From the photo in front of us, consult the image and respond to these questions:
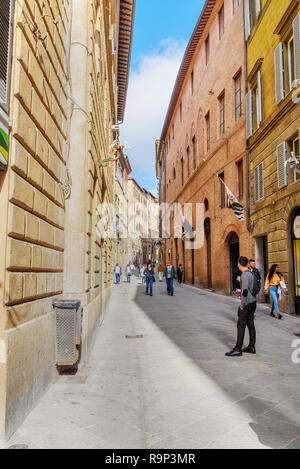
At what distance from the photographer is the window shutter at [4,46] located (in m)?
3.53

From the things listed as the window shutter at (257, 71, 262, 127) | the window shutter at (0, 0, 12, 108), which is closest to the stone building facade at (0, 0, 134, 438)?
the window shutter at (0, 0, 12, 108)

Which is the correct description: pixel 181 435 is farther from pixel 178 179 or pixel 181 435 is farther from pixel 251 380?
pixel 178 179

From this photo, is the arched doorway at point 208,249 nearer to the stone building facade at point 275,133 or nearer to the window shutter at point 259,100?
the stone building facade at point 275,133

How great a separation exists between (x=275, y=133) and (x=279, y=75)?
1867 millimetres

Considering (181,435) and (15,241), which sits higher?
(15,241)

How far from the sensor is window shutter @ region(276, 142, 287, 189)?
42.2 feet

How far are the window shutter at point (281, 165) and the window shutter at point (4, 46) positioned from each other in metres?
10.7

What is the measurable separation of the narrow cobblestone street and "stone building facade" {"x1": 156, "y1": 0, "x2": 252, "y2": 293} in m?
9.93

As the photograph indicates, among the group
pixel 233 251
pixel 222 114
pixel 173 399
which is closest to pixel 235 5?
pixel 222 114

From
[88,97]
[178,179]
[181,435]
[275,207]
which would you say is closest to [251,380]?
[181,435]

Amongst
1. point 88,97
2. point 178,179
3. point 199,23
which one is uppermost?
point 199,23

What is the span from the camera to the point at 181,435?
371 cm
